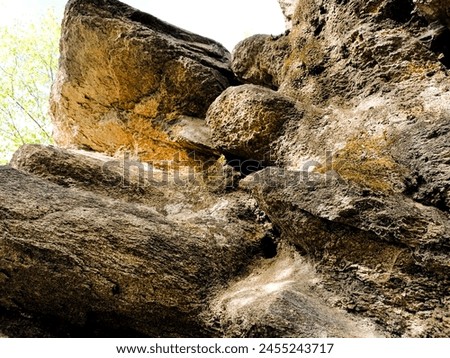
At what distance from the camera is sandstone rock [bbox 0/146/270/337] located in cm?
497

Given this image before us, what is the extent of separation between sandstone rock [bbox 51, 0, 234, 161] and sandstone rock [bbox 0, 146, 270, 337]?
11.3 feet

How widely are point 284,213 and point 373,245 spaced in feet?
3.71

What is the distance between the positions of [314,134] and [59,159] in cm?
402

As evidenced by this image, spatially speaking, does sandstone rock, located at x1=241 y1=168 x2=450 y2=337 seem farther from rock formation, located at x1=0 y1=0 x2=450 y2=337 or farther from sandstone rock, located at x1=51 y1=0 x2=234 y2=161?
sandstone rock, located at x1=51 y1=0 x2=234 y2=161

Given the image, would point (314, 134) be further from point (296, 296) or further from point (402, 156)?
point (296, 296)

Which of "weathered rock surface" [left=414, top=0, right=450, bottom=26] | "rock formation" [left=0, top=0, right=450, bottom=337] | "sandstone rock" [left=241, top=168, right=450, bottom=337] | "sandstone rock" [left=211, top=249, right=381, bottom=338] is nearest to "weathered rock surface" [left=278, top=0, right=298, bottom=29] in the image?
"rock formation" [left=0, top=0, right=450, bottom=337]

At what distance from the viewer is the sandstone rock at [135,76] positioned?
352 inches

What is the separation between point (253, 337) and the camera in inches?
173

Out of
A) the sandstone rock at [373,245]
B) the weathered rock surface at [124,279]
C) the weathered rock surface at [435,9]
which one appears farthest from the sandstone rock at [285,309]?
the weathered rock surface at [435,9]

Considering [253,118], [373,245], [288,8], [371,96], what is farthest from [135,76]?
[373,245]

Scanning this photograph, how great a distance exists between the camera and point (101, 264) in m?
5.03

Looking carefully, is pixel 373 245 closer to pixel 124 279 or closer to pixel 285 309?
pixel 285 309

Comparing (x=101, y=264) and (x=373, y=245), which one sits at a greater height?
(x=373, y=245)

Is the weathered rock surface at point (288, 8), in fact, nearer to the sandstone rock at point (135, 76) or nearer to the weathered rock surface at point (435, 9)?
the sandstone rock at point (135, 76)
